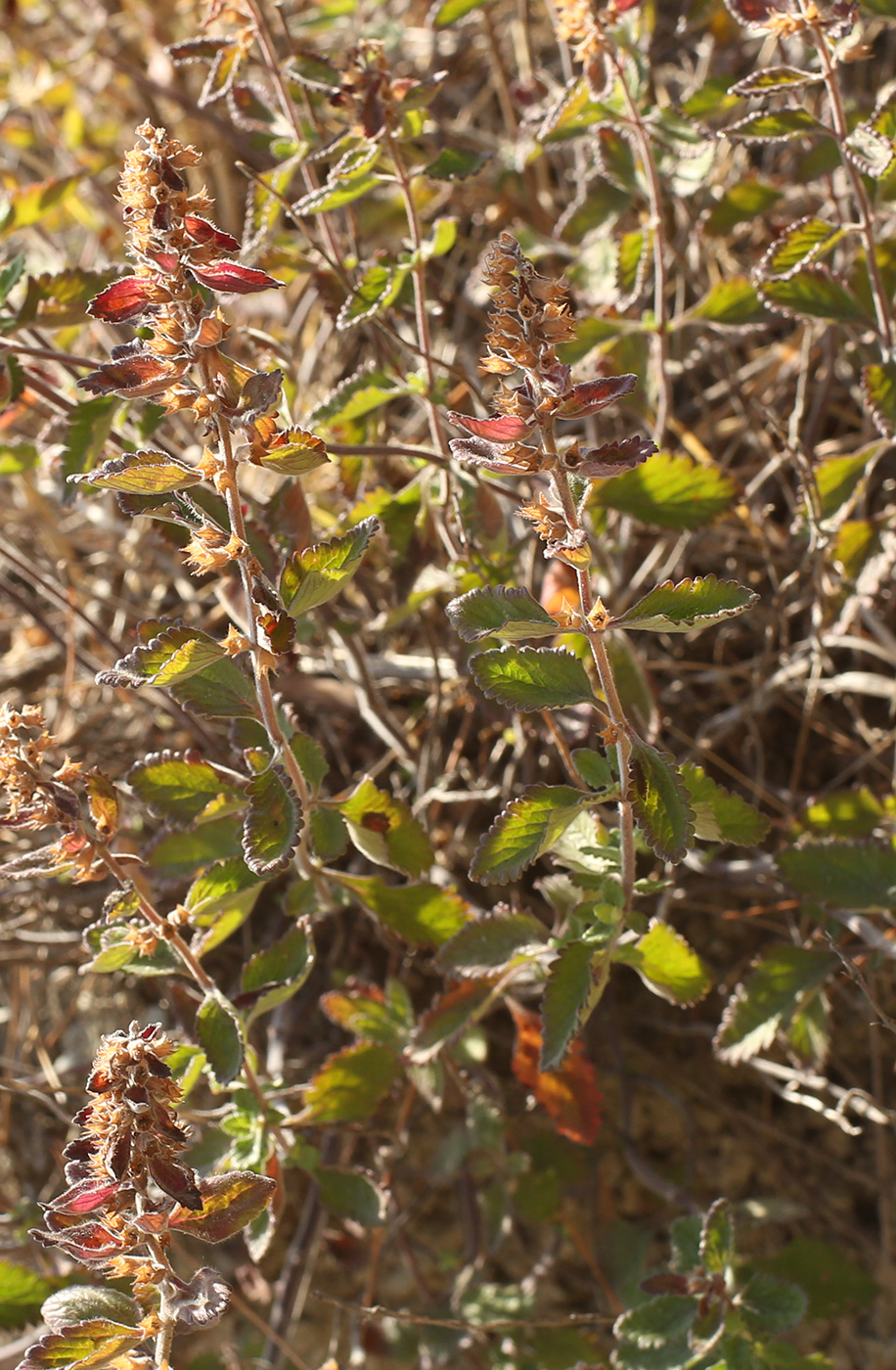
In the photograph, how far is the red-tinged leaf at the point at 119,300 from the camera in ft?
3.59

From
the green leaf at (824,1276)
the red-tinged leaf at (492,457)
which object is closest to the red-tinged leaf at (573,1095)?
the green leaf at (824,1276)

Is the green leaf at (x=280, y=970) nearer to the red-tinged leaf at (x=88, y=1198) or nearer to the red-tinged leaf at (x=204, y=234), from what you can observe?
the red-tinged leaf at (x=88, y=1198)

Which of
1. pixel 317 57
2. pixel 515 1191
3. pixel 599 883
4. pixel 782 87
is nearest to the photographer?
pixel 599 883

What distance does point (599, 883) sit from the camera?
54.9 inches

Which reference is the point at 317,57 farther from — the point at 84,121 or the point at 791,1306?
the point at 791,1306

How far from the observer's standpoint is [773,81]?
5.12 feet

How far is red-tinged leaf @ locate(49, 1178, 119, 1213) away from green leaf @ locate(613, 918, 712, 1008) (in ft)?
2.06

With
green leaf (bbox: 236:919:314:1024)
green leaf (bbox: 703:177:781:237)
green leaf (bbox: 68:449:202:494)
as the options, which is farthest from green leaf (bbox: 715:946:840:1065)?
green leaf (bbox: 703:177:781:237)

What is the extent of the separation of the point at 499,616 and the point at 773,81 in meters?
0.93

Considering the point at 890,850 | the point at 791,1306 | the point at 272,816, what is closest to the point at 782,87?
the point at 890,850

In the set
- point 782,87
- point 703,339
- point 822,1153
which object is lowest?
point 822,1153

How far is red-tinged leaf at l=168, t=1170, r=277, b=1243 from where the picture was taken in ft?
3.82

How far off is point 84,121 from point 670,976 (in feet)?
8.29

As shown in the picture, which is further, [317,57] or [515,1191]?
[515,1191]
